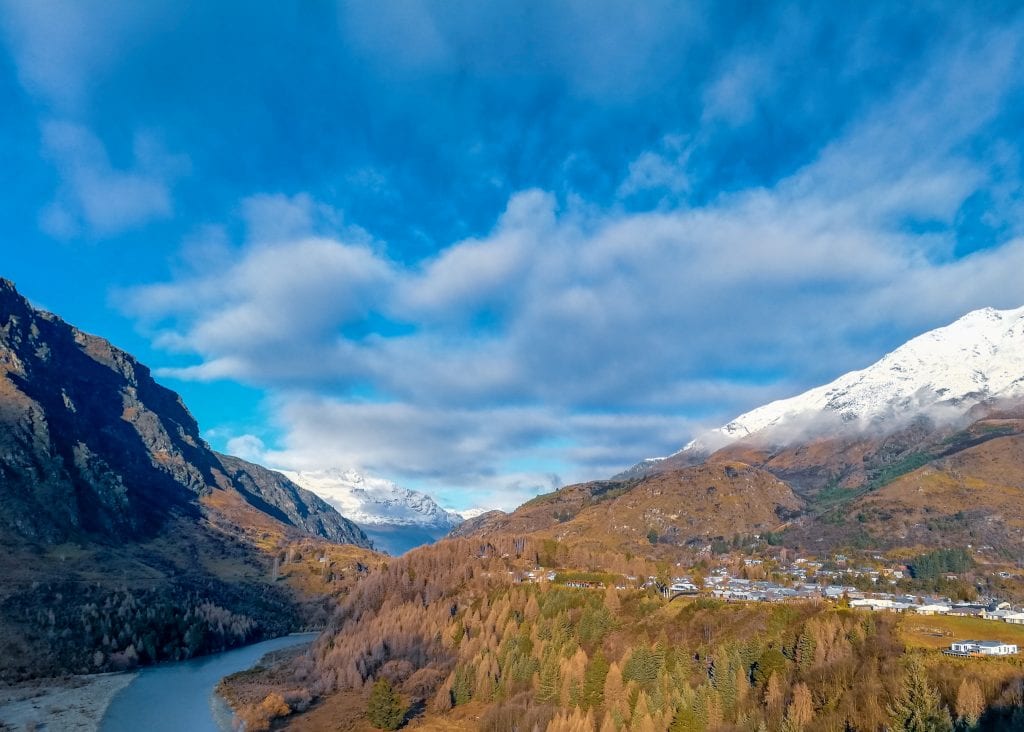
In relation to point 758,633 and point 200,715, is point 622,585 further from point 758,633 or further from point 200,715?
point 200,715

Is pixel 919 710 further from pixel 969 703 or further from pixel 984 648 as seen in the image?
pixel 984 648

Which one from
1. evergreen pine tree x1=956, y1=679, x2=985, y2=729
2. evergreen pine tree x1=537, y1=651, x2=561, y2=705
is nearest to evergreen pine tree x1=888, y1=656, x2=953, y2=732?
evergreen pine tree x1=956, y1=679, x2=985, y2=729

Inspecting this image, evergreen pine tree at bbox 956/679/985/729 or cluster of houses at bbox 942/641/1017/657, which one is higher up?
cluster of houses at bbox 942/641/1017/657

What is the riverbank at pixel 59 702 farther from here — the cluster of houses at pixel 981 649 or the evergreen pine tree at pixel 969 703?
the cluster of houses at pixel 981 649

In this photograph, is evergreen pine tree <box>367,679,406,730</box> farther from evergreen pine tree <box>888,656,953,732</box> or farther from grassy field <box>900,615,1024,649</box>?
grassy field <box>900,615,1024,649</box>

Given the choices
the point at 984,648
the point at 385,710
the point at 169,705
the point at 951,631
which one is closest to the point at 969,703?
the point at 984,648

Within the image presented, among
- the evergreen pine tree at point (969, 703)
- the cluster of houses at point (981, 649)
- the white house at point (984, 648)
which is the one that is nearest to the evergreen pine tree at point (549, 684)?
the cluster of houses at point (981, 649)
